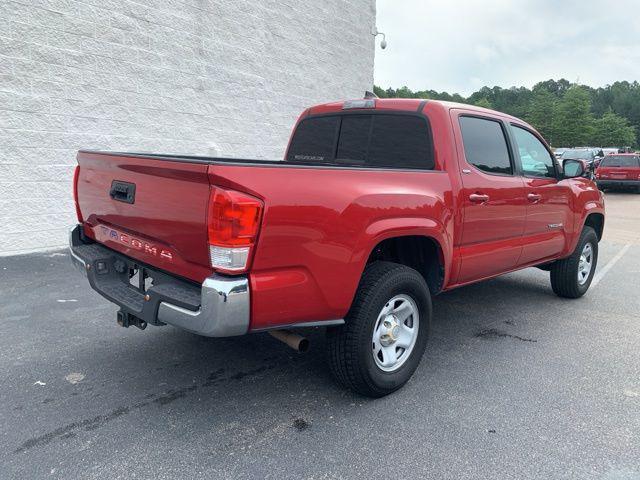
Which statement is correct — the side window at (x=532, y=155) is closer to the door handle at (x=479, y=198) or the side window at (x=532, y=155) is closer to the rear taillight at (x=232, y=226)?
the door handle at (x=479, y=198)

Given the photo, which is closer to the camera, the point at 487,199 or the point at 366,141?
the point at 487,199

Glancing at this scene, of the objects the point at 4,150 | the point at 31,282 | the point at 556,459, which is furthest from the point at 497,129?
the point at 4,150

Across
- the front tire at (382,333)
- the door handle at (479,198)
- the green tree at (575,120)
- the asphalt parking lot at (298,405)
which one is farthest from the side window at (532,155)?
the green tree at (575,120)

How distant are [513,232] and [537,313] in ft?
4.12

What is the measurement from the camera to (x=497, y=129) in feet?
14.2

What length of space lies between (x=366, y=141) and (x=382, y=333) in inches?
64.8

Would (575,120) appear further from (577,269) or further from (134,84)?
(134,84)

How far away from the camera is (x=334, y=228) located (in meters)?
2.70

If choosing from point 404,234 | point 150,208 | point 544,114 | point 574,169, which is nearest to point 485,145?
point 404,234

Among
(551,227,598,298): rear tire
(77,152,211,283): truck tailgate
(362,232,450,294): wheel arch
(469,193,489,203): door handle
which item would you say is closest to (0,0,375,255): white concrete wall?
(77,152,211,283): truck tailgate

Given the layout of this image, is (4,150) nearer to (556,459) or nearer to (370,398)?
(370,398)

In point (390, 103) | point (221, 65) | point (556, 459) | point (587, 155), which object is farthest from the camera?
point (587, 155)

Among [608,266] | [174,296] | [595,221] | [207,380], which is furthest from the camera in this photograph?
[608,266]

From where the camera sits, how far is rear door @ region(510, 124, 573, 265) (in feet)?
14.9
